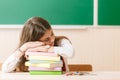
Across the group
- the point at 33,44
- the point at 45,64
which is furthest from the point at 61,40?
the point at 45,64

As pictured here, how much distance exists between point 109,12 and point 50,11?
0.69 m

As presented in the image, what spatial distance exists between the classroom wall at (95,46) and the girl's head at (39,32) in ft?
3.60

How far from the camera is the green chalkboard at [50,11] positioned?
3207 mm

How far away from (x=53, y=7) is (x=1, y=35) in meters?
0.69

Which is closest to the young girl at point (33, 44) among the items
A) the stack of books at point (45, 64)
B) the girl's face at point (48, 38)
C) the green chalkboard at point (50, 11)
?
the girl's face at point (48, 38)

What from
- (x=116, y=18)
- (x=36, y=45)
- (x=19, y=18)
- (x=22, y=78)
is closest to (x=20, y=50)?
(x=36, y=45)

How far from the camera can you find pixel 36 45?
206cm

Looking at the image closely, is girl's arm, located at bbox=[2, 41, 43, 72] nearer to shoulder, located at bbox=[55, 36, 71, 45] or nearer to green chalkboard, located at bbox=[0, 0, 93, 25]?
shoulder, located at bbox=[55, 36, 71, 45]

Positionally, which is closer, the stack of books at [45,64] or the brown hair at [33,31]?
the stack of books at [45,64]

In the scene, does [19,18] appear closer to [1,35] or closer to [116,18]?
[1,35]

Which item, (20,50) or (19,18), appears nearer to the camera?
(20,50)

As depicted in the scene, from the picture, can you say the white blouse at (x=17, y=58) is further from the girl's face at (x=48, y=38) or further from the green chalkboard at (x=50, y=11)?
the green chalkboard at (x=50, y=11)

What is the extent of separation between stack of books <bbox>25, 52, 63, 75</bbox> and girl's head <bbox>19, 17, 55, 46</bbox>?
249mm

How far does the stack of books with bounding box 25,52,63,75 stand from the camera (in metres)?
1.89
